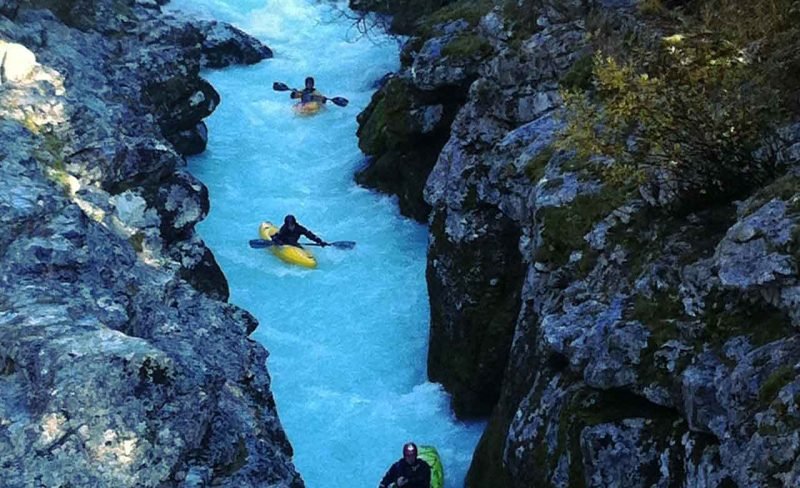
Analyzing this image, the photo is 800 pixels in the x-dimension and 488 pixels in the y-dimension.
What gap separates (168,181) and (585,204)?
6.98 m

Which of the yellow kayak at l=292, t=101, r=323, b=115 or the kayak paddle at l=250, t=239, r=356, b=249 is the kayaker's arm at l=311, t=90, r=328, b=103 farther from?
the kayak paddle at l=250, t=239, r=356, b=249

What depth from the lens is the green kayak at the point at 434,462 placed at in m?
10.8

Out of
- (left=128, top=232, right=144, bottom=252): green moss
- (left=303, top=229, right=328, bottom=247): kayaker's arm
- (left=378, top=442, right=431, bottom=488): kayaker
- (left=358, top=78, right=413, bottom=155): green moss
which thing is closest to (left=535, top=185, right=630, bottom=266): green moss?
(left=378, top=442, right=431, bottom=488): kayaker

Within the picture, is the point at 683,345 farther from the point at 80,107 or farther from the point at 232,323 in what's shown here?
the point at 80,107

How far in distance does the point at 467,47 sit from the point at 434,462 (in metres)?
7.22

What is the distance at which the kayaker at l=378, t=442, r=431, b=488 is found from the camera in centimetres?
1035

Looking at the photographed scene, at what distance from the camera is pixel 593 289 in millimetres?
8430

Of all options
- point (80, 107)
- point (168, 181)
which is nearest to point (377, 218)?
point (168, 181)

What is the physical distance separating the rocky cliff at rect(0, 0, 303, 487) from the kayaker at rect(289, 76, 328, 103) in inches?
248

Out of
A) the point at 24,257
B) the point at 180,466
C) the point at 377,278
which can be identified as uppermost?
the point at 24,257

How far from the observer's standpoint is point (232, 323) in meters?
10.5

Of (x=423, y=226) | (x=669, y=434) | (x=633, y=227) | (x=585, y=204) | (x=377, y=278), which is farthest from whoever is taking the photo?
(x=423, y=226)

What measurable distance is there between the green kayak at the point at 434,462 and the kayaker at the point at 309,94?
12.5 metres

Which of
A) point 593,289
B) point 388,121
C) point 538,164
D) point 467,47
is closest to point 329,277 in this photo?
point 388,121
